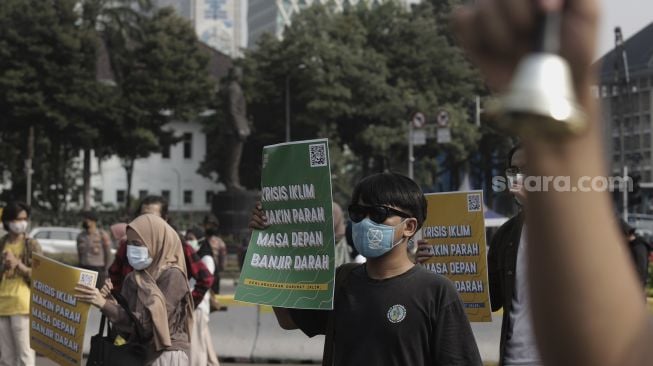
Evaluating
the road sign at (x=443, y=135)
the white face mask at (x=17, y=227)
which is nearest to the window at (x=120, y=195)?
the road sign at (x=443, y=135)

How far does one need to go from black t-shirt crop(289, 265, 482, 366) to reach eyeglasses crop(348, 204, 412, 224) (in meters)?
0.31

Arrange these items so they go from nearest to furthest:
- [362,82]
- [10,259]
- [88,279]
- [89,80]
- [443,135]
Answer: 1. [88,279]
2. [10,259]
3. [443,135]
4. [89,80]
5. [362,82]

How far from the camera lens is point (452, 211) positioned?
5469mm

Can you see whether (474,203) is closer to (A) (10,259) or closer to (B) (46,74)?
(A) (10,259)

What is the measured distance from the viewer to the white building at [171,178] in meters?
76.5

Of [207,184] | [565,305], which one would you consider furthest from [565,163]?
[207,184]

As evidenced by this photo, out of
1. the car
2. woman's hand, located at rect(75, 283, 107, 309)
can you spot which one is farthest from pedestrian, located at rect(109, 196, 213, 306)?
the car

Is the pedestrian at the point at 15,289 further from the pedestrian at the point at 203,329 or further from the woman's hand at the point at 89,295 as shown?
the woman's hand at the point at 89,295

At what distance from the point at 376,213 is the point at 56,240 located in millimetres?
29805

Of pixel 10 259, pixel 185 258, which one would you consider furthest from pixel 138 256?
pixel 10 259

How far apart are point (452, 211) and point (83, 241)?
38.3 feet

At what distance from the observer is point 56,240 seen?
32531 mm

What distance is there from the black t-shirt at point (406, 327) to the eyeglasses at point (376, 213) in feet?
1.01

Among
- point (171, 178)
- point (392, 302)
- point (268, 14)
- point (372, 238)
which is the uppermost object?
point (268, 14)
